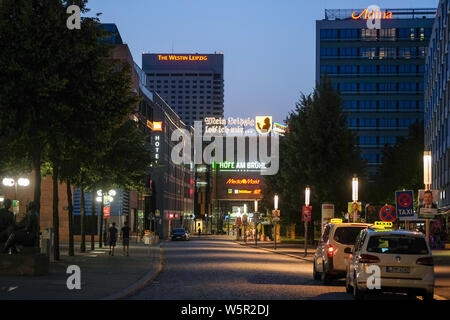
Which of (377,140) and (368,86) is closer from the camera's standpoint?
(368,86)

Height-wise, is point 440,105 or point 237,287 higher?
point 440,105

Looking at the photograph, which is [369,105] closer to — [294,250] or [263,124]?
[263,124]

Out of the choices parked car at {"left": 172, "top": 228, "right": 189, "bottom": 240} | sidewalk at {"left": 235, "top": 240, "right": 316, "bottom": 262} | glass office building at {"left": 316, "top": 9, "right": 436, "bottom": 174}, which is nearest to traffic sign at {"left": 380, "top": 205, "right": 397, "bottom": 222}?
sidewalk at {"left": 235, "top": 240, "right": 316, "bottom": 262}

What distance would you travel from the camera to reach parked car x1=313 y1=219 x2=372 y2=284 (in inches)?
966

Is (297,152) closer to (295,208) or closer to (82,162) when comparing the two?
(295,208)

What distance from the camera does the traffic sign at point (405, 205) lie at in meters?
29.7

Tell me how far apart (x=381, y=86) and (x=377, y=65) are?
12.1ft

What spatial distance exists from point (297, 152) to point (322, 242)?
47.5 metres

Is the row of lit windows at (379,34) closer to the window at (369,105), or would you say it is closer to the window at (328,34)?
the window at (328,34)

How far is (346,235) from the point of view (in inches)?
993

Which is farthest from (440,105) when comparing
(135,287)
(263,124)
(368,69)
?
(263,124)

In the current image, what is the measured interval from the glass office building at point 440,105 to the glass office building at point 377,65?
5266cm

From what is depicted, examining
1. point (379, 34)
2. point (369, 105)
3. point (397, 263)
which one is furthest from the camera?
point (369, 105)

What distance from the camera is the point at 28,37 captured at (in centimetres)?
2814
